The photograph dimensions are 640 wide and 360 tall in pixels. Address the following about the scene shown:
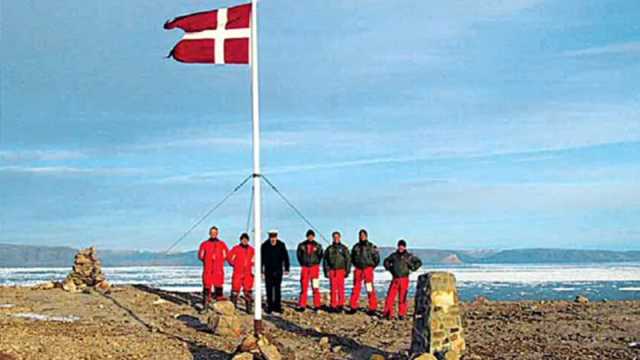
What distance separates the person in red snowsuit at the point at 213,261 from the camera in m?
22.9

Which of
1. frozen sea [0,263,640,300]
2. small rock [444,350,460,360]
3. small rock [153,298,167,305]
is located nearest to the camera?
small rock [444,350,460,360]

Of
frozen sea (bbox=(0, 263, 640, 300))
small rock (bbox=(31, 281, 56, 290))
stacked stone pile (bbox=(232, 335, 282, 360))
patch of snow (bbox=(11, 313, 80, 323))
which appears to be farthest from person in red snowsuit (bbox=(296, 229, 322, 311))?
frozen sea (bbox=(0, 263, 640, 300))

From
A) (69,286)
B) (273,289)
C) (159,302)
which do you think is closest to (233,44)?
(273,289)

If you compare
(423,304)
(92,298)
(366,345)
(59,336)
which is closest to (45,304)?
(92,298)

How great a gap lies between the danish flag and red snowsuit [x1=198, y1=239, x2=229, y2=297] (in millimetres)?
7060

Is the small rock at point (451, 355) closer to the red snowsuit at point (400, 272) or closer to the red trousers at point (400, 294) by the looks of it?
the red snowsuit at point (400, 272)

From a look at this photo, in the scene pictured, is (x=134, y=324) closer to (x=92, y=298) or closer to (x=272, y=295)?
(x=272, y=295)

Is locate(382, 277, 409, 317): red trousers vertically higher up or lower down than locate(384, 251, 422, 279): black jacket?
lower down

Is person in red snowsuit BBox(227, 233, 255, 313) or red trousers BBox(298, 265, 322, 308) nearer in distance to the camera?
person in red snowsuit BBox(227, 233, 255, 313)

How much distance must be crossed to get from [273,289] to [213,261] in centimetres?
172

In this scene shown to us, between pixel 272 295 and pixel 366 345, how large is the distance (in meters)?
5.48

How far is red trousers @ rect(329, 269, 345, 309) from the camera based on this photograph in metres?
23.1

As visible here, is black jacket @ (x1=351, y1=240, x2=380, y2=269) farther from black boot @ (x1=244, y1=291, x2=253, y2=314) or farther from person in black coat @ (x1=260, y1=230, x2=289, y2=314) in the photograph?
black boot @ (x1=244, y1=291, x2=253, y2=314)

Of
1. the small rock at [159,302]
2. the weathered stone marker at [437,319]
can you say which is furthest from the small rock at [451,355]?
the small rock at [159,302]
